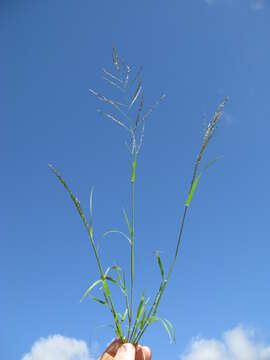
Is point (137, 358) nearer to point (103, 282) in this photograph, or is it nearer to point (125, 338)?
point (125, 338)

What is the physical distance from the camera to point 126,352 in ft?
5.85

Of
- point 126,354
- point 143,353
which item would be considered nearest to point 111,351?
point 143,353

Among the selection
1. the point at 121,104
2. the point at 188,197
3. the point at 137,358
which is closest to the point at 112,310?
the point at 137,358

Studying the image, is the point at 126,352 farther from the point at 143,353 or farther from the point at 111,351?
the point at 111,351

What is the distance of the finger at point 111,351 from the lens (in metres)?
1.98

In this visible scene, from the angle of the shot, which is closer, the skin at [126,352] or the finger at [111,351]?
the skin at [126,352]

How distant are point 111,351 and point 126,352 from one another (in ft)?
1.00

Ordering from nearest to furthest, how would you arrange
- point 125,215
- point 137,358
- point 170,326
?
point 137,358
point 170,326
point 125,215

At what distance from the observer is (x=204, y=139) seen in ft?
7.56

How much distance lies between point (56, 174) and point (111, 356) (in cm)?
107

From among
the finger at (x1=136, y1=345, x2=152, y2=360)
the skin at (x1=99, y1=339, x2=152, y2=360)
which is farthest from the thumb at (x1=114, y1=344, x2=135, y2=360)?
the finger at (x1=136, y1=345, x2=152, y2=360)

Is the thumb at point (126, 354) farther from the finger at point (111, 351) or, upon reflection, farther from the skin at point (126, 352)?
the finger at point (111, 351)

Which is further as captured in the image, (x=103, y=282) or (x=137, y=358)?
(x=103, y=282)

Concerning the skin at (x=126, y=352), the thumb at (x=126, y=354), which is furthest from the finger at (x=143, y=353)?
the thumb at (x=126, y=354)
